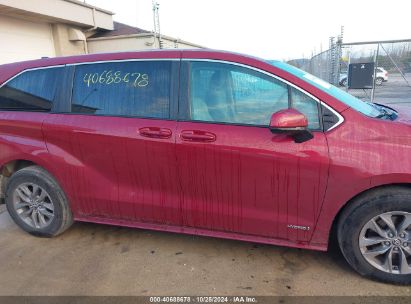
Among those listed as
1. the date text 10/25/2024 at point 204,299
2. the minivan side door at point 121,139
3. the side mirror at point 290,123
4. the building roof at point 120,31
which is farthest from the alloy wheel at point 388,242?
the building roof at point 120,31

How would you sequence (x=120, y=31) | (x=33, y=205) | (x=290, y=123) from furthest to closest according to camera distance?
(x=120, y=31), (x=33, y=205), (x=290, y=123)

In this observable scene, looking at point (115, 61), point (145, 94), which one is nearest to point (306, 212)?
point (145, 94)

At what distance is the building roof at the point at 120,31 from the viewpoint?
18.0 metres

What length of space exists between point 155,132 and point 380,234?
1.91 m

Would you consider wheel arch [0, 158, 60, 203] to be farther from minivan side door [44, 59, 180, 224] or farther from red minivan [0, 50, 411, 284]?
minivan side door [44, 59, 180, 224]

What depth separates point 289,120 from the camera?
2.37m

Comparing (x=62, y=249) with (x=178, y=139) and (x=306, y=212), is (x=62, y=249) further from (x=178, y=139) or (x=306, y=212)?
(x=306, y=212)

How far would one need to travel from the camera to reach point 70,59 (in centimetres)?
322

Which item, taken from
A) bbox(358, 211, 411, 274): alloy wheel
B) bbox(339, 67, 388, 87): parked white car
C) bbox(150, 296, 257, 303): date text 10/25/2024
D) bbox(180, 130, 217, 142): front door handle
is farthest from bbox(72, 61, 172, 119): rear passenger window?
bbox(339, 67, 388, 87): parked white car

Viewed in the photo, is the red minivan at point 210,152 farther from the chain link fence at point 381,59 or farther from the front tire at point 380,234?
the chain link fence at point 381,59

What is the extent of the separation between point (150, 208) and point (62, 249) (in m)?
1.05

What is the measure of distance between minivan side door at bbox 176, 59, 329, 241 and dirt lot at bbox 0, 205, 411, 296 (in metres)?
0.33

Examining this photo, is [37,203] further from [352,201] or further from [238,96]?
[352,201]

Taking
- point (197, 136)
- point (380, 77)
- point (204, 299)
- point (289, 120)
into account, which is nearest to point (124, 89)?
point (197, 136)
